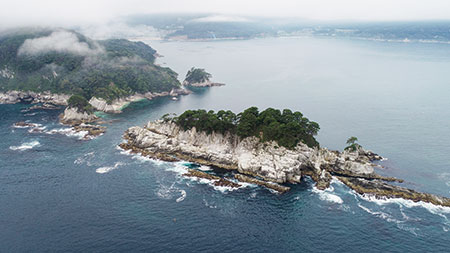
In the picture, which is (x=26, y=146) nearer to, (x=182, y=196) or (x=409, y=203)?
(x=182, y=196)

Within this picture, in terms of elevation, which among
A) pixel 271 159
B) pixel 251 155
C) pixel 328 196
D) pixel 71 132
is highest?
pixel 271 159

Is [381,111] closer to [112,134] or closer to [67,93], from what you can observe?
[112,134]

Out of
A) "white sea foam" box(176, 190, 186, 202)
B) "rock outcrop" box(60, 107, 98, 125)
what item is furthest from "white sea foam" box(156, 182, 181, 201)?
"rock outcrop" box(60, 107, 98, 125)

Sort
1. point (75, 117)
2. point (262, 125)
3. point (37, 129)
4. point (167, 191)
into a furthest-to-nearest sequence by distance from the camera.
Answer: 1. point (75, 117)
2. point (37, 129)
3. point (262, 125)
4. point (167, 191)

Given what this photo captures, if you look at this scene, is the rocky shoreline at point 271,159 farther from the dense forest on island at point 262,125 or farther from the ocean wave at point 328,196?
the dense forest on island at point 262,125

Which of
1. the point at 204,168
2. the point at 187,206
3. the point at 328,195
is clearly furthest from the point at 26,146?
the point at 328,195

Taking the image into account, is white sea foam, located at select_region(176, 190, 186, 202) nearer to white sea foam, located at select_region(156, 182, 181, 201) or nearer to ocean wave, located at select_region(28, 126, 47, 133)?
white sea foam, located at select_region(156, 182, 181, 201)
